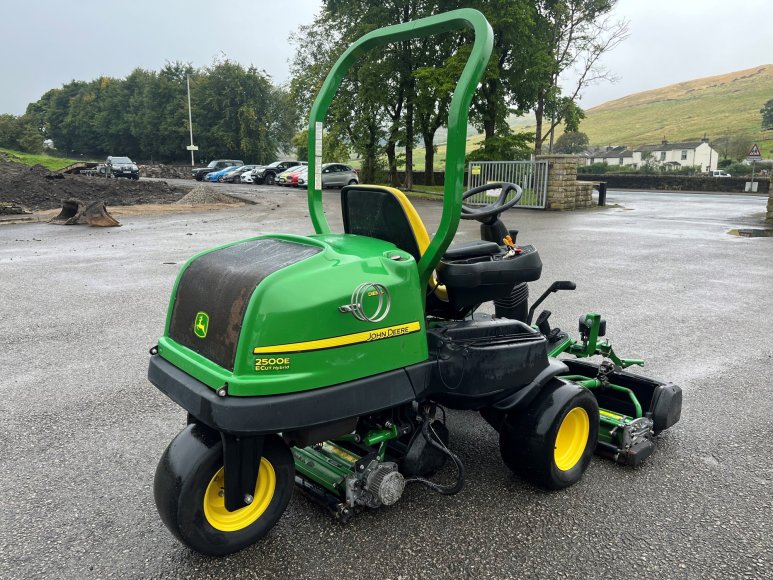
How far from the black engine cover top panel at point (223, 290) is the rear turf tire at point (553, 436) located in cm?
135

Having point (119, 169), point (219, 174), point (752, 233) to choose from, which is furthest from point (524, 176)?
point (119, 169)

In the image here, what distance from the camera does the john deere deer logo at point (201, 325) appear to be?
247cm

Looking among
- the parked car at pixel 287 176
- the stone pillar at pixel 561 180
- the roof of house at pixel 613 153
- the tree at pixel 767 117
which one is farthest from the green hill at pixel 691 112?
the stone pillar at pixel 561 180

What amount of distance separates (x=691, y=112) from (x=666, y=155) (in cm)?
4526

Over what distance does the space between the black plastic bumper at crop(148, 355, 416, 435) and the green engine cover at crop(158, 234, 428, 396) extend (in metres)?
0.03

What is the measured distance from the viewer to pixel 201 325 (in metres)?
2.50

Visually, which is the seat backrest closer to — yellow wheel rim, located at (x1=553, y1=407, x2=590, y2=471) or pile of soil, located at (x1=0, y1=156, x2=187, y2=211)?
yellow wheel rim, located at (x1=553, y1=407, x2=590, y2=471)

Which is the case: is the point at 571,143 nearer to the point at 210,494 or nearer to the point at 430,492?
the point at 430,492

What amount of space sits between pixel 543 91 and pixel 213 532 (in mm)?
26984

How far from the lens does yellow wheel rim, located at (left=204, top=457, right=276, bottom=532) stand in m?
2.47

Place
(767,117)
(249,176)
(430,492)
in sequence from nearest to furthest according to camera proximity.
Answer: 1. (430,492)
2. (249,176)
3. (767,117)

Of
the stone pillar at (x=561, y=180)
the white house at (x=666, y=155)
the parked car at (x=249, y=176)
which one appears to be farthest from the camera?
the white house at (x=666, y=155)

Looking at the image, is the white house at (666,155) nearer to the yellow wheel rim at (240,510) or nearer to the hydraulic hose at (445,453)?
the hydraulic hose at (445,453)

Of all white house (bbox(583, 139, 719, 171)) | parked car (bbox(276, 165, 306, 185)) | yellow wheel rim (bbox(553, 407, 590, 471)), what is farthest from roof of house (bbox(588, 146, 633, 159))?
yellow wheel rim (bbox(553, 407, 590, 471))
